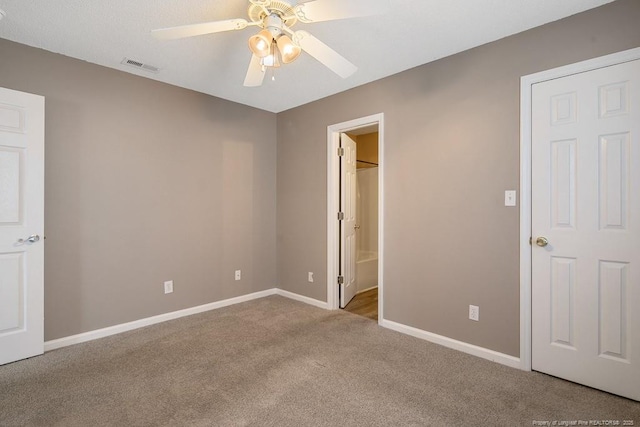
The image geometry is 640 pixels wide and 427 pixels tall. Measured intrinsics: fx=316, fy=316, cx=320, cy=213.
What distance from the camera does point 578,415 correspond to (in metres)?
1.81

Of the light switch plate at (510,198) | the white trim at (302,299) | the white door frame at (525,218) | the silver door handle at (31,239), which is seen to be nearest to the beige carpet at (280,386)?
the white door frame at (525,218)

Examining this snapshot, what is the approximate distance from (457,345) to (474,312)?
33 centimetres

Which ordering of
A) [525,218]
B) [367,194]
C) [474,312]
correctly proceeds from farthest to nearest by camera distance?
[367,194] → [474,312] → [525,218]

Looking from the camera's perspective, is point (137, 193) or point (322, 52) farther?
point (137, 193)

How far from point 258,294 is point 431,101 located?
3024mm

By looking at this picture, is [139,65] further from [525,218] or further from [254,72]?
[525,218]

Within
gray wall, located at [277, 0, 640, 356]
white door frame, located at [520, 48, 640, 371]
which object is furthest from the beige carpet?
gray wall, located at [277, 0, 640, 356]

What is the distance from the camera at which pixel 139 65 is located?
287 cm

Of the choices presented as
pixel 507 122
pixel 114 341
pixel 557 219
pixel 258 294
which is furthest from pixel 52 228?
pixel 557 219

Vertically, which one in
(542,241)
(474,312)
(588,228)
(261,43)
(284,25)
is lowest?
(474,312)

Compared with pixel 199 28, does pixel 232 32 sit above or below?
above

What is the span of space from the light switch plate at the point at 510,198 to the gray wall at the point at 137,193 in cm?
283

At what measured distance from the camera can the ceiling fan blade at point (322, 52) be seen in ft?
6.03

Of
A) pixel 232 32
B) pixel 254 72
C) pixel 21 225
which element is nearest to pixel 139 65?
pixel 232 32
